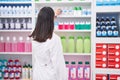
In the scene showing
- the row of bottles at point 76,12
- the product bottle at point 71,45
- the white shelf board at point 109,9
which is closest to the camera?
the white shelf board at point 109,9

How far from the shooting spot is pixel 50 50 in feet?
8.27

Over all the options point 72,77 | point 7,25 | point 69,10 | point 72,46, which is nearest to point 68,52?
point 72,46

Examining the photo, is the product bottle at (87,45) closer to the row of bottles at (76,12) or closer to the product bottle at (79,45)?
the product bottle at (79,45)

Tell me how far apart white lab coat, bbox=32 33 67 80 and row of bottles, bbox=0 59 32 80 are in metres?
1.51

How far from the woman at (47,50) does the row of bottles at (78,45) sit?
1.43 m

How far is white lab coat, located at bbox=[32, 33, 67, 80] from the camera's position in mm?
2521

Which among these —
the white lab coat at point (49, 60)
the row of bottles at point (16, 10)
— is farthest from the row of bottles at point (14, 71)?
the white lab coat at point (49, 60)

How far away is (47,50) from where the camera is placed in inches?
99.9

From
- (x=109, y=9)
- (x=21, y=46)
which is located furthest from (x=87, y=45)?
(x=21, y=46)

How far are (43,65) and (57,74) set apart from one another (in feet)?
Result: 0.72

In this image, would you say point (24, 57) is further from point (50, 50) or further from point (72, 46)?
point (50, 50)

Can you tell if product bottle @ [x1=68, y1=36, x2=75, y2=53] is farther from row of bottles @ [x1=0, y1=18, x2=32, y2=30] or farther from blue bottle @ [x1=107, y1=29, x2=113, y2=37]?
row of bottles @ [x1=0, y1=18, x2=32, y2=30]

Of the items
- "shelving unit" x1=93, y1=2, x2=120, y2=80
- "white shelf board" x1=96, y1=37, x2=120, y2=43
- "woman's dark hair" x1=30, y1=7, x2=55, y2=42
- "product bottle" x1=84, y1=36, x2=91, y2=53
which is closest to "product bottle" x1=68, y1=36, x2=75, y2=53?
"product bottle" x1=84, y1=36, x2=91, y2=53

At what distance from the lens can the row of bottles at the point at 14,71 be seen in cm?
418
